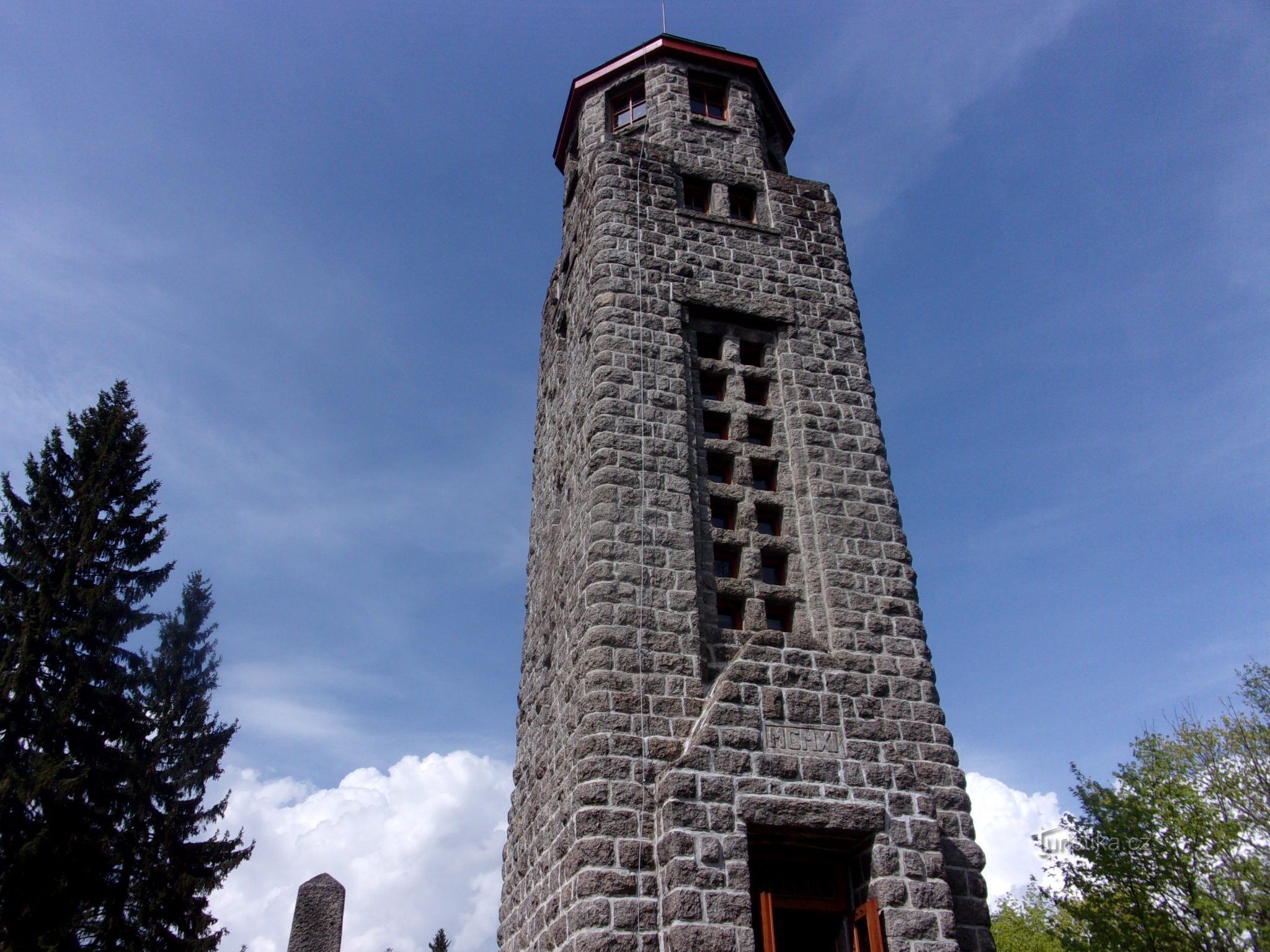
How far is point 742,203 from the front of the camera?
1328 centimetres

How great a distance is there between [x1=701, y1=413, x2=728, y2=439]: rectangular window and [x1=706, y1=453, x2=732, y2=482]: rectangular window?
367mm

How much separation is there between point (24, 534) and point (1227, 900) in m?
27.8

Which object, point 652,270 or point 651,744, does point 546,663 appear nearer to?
point 651,744

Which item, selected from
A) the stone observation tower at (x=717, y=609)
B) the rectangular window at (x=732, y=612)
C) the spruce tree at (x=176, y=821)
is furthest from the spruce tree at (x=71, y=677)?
the rectangular window at (x=732, y=612)

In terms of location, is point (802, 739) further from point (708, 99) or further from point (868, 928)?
point (708, 99)

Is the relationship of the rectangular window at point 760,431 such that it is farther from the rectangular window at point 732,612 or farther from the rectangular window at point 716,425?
the rectangular window at point 732,612

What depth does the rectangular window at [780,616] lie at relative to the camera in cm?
Result: 978

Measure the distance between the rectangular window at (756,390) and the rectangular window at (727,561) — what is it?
2210 mm

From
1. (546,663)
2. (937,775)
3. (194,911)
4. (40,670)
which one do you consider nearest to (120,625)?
(40,670)

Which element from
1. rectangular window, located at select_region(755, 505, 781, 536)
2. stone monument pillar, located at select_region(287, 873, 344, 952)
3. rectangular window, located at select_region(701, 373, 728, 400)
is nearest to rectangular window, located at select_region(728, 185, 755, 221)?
rectangular window, located at select_region(701, 373, 728, 400)

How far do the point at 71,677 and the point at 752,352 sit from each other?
52.6 feet

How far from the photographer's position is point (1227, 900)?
20.3m

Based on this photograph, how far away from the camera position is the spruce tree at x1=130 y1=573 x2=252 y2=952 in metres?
18.7

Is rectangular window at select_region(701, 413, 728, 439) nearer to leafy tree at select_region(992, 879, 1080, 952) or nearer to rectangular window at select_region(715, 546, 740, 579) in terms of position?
rectangular window at select_region(715, 546, 740, 579)
